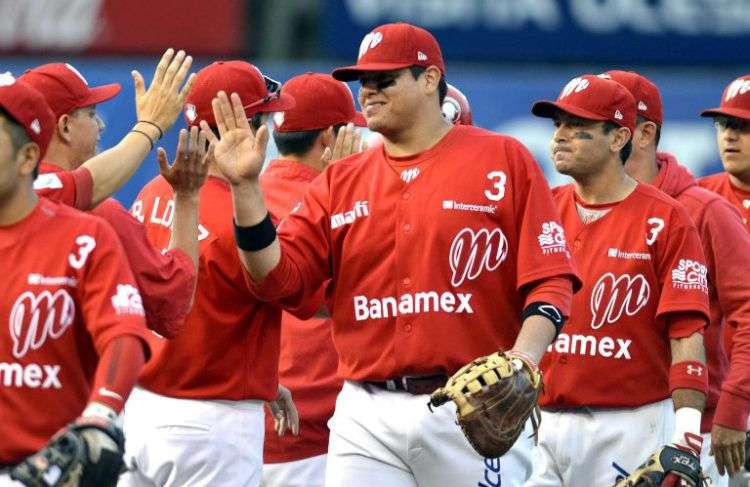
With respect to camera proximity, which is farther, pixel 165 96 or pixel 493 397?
pixel 165 96

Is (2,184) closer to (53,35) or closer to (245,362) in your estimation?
(245,362)

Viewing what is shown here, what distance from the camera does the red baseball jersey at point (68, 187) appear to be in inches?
217

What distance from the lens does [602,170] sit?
7.16m

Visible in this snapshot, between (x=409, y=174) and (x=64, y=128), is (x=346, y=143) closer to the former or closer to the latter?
(x=409, y=174)

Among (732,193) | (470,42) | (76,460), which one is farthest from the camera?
(470,42)

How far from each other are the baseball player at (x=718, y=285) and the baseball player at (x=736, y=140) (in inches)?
35.8

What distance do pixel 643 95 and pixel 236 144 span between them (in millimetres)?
2542

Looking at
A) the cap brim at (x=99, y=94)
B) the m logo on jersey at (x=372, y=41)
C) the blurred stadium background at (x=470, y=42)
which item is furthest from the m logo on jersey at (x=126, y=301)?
Result: the blurred stadium background at (x=470, y=42)

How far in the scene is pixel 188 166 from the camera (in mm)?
6047

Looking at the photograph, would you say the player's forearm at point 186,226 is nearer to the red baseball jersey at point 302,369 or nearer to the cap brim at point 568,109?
the red baseball jersey at point 302,369

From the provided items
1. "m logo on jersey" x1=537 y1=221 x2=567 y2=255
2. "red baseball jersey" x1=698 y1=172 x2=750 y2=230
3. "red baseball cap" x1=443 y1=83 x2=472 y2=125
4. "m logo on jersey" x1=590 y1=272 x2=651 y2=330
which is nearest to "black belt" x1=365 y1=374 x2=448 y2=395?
"m logo on jersey" x1=537 y1=221 x2=567 y2=255

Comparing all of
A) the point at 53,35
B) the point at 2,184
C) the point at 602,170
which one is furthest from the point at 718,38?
the point at 2,184

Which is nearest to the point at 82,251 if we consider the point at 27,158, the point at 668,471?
the point at 27,158

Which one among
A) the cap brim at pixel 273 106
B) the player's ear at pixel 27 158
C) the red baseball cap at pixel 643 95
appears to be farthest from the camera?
the red baseball cap at pixel 643 95
